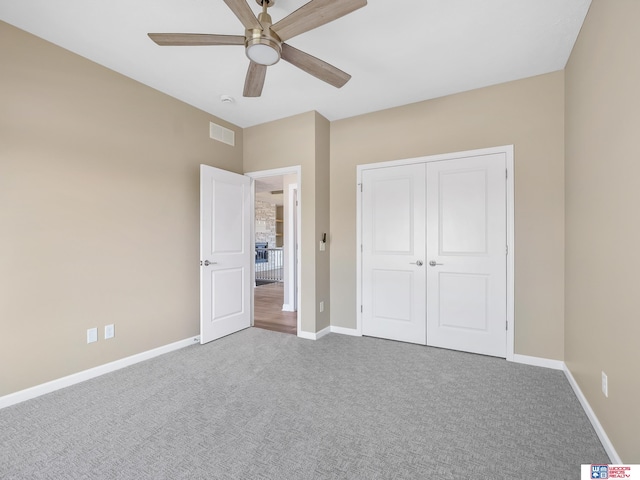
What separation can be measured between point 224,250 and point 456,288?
109 inches

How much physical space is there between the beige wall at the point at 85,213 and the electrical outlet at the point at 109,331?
5 cm

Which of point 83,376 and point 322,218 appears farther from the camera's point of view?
point 322,218

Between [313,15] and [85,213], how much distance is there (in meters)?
2.47

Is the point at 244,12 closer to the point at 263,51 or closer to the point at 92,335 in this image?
the point at 263,51

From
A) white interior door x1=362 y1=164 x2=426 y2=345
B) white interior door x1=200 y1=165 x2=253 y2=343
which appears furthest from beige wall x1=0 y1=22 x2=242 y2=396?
white interior door x1=362 y1=164 x2=426 y2=345

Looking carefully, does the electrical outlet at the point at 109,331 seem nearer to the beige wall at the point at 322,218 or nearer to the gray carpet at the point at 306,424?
the gray carpet at the point at 306,424

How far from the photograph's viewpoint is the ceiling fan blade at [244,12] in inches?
61.6

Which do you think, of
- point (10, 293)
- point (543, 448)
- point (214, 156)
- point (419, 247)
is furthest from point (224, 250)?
point (543, 448)

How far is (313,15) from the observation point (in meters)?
1.62

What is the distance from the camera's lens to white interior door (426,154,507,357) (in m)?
3.05

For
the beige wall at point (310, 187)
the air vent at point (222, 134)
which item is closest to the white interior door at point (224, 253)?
the air vent at point (222, 134)

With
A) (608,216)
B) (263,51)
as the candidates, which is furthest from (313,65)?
(608,216)

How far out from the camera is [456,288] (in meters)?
3.26

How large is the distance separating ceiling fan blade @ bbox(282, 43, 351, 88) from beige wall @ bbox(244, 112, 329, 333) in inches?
60.7
